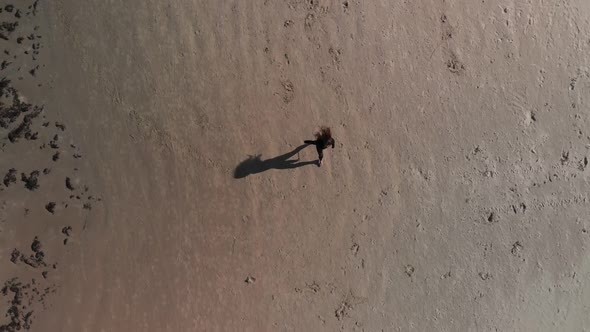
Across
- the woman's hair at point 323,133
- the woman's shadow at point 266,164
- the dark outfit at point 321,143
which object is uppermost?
the woman's hair at point 323,133

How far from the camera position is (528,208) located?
162 inches

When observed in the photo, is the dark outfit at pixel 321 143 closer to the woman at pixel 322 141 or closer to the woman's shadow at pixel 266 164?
the woman at pixel 322 141

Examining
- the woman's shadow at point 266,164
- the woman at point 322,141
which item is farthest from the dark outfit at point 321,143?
the woman's shadow at point 266,164

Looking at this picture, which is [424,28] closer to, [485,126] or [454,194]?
[485,126]

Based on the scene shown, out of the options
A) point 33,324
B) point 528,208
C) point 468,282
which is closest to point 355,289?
point 468,282

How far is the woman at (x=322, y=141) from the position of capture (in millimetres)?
3969

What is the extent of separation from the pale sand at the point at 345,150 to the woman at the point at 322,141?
0.30 ft

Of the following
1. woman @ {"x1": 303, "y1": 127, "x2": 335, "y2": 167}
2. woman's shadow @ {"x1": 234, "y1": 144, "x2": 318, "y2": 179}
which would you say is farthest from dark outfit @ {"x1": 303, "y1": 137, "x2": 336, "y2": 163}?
woman's shadow @ {"x1": 234, "y1": 144, "x2": 318, "y2": 179}

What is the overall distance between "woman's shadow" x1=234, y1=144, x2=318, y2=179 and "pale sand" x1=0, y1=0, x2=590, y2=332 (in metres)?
0.05

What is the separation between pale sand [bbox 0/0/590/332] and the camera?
407 centimetres

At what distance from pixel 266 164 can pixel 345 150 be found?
25.3 inches

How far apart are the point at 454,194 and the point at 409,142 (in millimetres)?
557

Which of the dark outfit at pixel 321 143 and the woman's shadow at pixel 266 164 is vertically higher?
the dark outfit at pixel 321 143

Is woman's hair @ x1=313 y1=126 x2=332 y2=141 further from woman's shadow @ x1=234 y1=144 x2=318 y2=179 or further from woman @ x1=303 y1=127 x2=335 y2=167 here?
woman's shadow @ x1=234 y1=144 x2=318 y2=179
